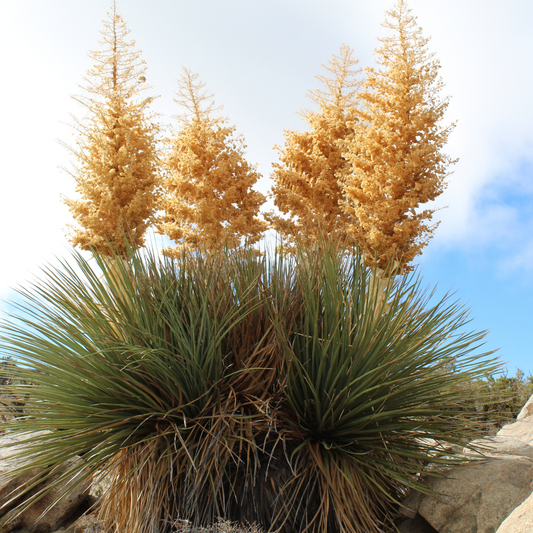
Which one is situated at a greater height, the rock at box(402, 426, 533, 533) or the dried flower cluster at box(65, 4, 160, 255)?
the dried flower cluster at box(65, 4, 160, 255)

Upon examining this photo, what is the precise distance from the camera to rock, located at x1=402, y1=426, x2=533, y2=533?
3.33 m

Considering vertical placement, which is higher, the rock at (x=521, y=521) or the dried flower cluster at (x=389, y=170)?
the dried flower cluster at (x=389, y=170)

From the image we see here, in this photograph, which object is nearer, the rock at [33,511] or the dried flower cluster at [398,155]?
the rock at [33,511]

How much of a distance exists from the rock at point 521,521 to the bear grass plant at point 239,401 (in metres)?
1.03

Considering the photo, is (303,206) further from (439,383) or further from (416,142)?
(439,383)

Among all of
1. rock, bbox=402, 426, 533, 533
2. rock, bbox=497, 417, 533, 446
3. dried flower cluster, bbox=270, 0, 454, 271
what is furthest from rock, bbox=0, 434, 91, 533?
dried flower cluster, bbox=270, 0, 454, 271

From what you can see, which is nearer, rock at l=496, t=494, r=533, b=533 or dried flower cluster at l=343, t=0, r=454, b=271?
rock at l=496, t=494, r=533, b=533

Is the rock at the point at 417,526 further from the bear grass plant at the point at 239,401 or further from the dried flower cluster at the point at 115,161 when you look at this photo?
the dried flower cluster at the point at 115,161

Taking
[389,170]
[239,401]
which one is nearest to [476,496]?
[239,401]

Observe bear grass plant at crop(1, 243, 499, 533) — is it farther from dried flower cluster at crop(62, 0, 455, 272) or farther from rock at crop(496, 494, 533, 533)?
dried flower cluster at crop(62, 0, 455, 272)

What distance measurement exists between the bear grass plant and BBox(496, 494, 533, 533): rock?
3.37ft

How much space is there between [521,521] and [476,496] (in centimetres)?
145

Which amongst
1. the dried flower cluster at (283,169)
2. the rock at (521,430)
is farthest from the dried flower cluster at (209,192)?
the rock at (521,430)

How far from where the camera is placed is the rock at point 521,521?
6.94 ft
